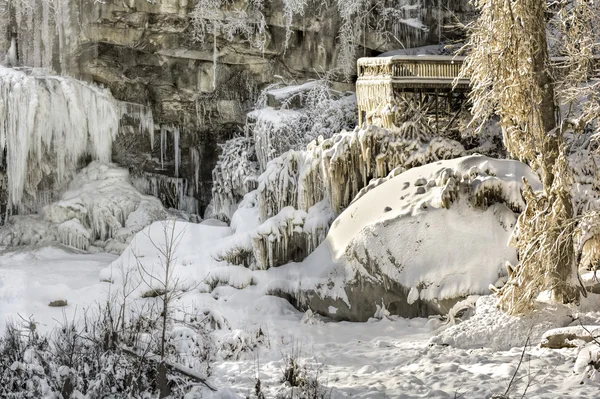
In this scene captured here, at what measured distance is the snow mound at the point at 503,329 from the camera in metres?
10.4

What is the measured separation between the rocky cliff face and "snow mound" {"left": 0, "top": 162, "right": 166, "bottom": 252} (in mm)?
1996

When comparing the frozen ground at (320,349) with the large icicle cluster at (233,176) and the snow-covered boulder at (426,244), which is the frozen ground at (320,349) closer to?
the snow-covered boulder at (426,244)

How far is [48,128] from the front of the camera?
22031 millimetres

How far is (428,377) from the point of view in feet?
30.8

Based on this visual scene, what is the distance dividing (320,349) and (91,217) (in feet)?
41.1

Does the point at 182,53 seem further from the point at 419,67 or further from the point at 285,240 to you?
the point at 285,240

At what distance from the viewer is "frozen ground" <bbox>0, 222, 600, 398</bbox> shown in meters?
8.92

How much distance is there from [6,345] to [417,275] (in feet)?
21.3

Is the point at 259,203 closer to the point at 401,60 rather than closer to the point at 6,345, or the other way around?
the point at 401,60

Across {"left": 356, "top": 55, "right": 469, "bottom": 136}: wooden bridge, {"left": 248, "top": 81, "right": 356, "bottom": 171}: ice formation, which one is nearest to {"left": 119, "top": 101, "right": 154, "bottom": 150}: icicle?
{"left": 248, "top": 81, "right": 356, "bottom": 171}: ice formation

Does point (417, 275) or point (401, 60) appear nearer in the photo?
point (417, 275)

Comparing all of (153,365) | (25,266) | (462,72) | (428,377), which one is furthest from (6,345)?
(25,266)

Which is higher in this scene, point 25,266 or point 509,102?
point 509,102

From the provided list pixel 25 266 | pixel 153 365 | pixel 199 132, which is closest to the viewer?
pixel 153 365
